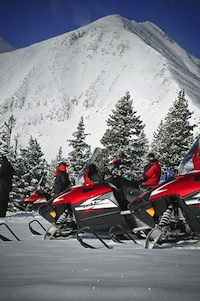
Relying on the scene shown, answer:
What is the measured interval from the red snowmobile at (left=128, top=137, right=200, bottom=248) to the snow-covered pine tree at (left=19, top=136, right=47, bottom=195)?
945 inches

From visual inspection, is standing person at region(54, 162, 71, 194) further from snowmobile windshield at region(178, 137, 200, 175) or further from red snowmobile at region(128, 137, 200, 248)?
snowmobile windshield at region(178, 137, 200, 175)

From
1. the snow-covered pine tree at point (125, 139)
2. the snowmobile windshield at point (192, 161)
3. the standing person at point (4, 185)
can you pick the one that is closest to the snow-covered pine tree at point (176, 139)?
the snow-covered pine tree at point (125, 139)

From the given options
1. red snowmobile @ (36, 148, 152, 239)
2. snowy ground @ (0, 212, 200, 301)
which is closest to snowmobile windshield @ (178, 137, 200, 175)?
red snowmobile @ (36, 148, 152, 239)

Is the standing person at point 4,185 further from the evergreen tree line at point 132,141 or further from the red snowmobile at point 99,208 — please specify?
the evergreen tree line at point 132,141

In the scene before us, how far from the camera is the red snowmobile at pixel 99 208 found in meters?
5.80

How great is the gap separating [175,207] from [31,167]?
26.3 m

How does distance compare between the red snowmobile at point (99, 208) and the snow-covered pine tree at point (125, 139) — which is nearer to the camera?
the red snowmobile at point (99, 208)

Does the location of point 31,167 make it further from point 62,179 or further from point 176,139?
point 62,179

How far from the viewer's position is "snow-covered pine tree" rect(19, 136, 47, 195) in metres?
28.7

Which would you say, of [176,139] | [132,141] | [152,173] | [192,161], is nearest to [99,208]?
[192,161]

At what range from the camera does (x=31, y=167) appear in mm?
30516

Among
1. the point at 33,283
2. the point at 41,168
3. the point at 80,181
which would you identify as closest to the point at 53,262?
the point at 33,283

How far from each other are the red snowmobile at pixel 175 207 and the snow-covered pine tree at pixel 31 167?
24.0m

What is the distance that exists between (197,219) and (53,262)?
211 cm
